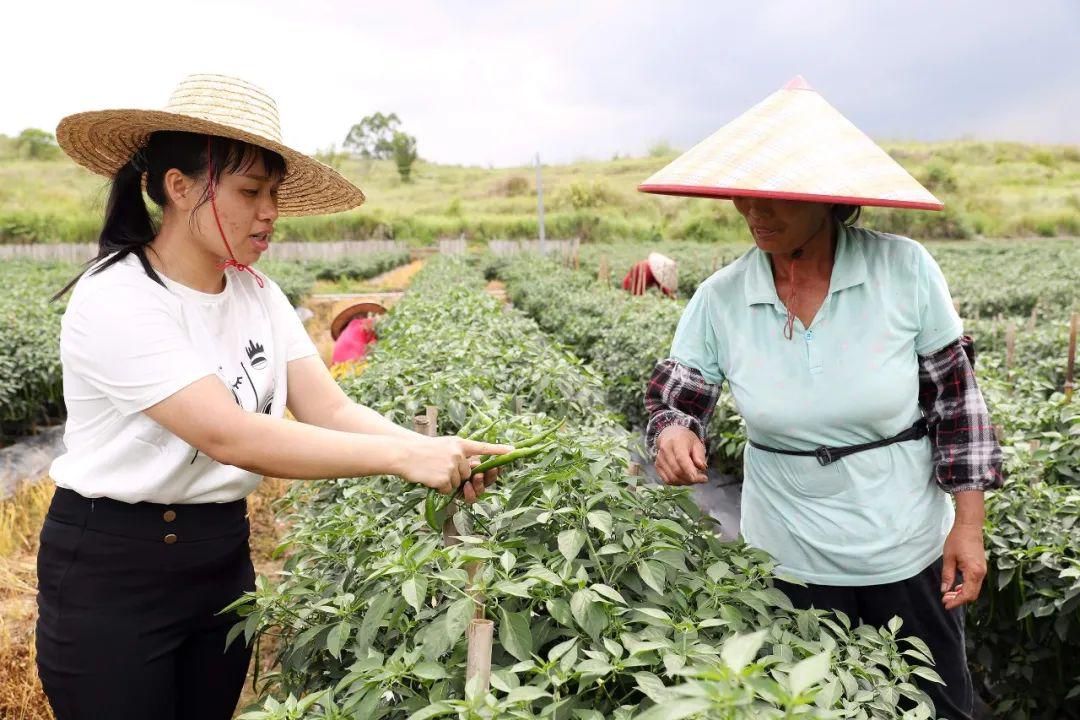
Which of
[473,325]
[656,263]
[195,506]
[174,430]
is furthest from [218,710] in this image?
[656,263]

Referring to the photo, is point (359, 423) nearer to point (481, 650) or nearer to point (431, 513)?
point (431, 513)

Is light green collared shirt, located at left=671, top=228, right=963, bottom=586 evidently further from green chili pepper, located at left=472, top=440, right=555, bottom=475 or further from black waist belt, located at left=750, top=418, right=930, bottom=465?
green chili pepper, located at left=472, top=440, right=555, bottom=475

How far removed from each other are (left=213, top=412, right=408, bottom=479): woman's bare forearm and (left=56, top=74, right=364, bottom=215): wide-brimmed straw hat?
56 cm

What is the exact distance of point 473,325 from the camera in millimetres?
4938

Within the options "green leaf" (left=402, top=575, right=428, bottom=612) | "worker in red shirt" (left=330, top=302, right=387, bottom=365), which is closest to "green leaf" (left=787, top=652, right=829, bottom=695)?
"green leaf" (left=402, top=575, right=428, bottom=612)

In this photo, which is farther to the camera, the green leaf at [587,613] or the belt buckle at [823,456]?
the belt buckle at [823,456]

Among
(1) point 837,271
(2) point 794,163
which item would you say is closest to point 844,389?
(1) point 837,271

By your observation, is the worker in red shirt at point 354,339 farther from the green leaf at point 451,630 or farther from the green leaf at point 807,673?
the green leaf at point 807,673

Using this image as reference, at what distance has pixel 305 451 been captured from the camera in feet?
4.51

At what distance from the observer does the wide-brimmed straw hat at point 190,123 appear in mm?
1469

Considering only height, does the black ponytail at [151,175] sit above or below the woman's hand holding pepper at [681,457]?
above

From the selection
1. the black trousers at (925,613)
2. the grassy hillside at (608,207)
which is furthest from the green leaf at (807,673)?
the grassy hillside at (608,207)

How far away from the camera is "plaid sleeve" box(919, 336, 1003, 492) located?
5.46ft

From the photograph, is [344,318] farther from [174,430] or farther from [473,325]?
[174,430]
